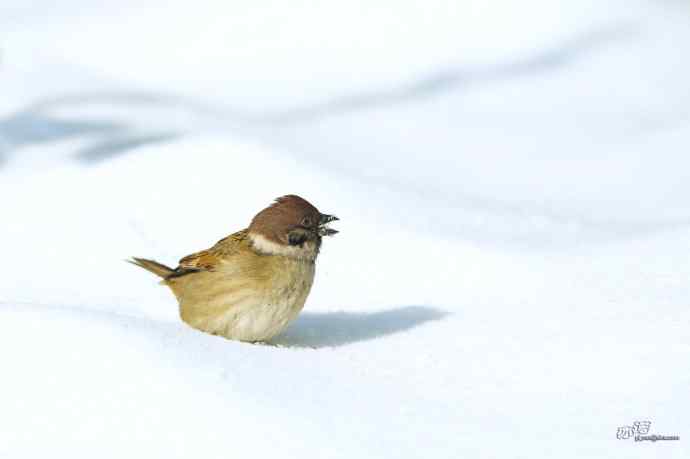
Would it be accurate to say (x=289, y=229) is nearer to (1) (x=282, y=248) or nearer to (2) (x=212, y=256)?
(1) (x=282, y=248)

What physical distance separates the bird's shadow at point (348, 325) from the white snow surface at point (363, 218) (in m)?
0.02

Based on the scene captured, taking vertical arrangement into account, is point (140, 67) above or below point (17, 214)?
above

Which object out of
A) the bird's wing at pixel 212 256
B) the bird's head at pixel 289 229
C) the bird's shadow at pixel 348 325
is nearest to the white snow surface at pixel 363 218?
the bird's shadow at pixel 348 325

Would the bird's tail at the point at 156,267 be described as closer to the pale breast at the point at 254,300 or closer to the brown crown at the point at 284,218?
the pale breast at the point at 254,300

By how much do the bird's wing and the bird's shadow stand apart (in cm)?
48

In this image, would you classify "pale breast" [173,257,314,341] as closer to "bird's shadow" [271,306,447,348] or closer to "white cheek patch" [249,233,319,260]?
"white cheek patch" [249,233,319,260]

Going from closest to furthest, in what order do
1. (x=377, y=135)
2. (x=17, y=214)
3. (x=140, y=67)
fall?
(x=17, y=214) → (x=377, y=135) → (x=140, y=67)

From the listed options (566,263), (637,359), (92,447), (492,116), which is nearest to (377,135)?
(492,116)

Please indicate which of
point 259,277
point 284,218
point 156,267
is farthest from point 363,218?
point 259,277

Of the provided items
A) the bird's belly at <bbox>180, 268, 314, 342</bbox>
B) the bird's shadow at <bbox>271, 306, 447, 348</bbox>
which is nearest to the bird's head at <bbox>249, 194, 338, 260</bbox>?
the bird's belly at <bbox>180, 268, 314, 342</bbox>

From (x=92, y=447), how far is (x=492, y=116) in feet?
22.3

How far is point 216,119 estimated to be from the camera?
28.9ft

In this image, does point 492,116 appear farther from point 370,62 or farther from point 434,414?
point 434,414

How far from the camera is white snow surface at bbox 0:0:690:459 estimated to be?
357cm
